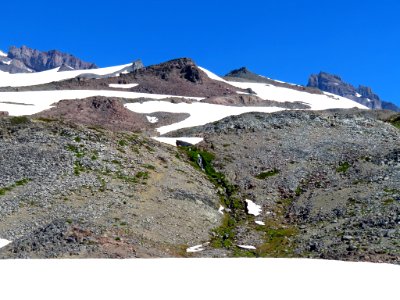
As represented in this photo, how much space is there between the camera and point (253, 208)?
47438mm

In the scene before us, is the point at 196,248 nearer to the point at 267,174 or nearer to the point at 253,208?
the point at 253,208

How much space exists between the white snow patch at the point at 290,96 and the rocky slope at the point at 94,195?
113 m

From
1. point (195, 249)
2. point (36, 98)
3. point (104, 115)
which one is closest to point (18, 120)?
point (195, 249)

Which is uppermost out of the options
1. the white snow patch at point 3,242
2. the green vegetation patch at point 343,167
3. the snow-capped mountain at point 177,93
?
the snow-capped mountain at point 177,93

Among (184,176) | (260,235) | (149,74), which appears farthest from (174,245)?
(149,74)

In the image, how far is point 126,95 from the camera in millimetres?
135000

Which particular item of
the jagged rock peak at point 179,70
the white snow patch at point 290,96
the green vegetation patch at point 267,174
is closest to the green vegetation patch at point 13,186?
the green vegetation patch at point 267,174

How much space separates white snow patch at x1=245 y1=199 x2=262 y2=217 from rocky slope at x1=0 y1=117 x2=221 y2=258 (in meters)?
3.14

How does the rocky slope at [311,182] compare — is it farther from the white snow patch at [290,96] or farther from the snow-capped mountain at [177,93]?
the white snow patch at [290,96]

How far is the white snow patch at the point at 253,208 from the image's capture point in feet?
152

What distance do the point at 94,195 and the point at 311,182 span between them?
22.7m

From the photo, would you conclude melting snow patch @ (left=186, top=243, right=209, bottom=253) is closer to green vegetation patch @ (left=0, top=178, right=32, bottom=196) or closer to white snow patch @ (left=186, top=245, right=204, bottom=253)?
white snow patch @ (left=186, top=245, right=204, bottom=253)

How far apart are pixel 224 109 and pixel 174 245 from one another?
76.6 m
